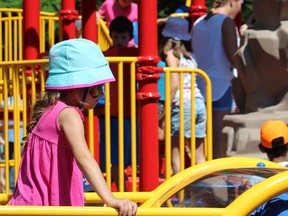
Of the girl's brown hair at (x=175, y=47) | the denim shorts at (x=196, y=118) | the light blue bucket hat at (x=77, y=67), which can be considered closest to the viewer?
the light blue bucket hat at (x=77, y=67)

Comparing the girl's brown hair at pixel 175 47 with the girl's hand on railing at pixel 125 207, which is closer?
the girl's hand on railing at pixel 125 207

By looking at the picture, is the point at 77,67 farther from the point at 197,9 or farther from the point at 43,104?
the point at 197,9

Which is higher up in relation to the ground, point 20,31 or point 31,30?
point 31,30

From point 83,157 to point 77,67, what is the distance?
40 centimetres

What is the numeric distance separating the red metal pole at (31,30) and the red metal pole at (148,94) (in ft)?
4.82

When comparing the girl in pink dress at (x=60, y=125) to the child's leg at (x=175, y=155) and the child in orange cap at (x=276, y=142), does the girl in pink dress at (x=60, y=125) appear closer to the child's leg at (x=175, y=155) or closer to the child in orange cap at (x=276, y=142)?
the child in orange cap at (x=276, y=142)

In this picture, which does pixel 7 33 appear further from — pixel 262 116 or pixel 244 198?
pixel 244 198

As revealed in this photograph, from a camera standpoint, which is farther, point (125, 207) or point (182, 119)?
point (182, 119)

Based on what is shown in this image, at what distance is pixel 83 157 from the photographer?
379 cm

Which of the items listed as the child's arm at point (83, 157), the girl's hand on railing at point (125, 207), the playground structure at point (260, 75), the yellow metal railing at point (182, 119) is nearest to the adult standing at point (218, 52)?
the yellow metal railing at point (182, 119)

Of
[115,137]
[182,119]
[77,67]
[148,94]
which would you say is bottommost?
[115,137]

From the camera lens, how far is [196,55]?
27.3 ft

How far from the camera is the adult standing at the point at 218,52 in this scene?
310 inches

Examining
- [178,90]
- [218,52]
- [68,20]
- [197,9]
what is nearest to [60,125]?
[178,90]
